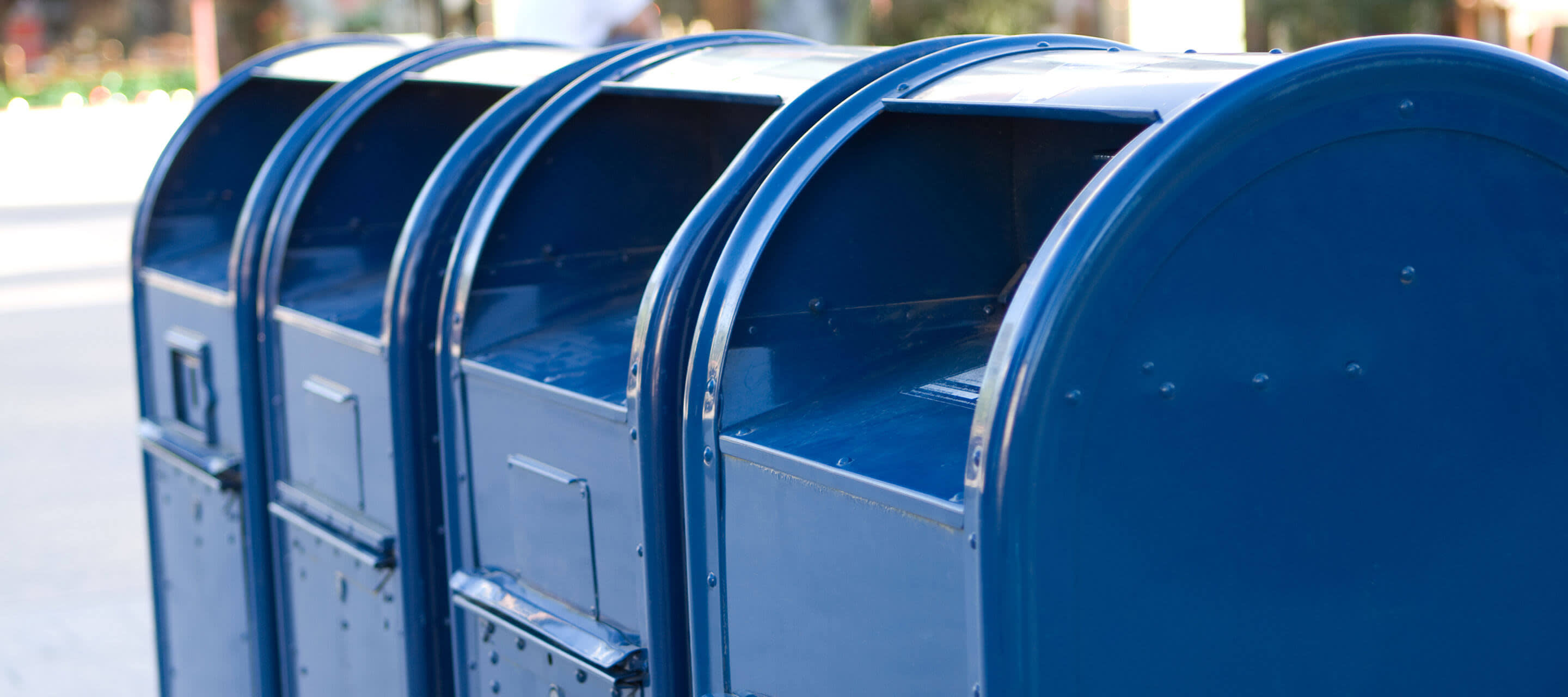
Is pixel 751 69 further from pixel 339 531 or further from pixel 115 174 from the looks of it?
pixel 115 174

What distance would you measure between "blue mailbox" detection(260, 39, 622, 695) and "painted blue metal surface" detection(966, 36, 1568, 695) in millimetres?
1295

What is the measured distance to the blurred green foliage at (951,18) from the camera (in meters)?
17.8

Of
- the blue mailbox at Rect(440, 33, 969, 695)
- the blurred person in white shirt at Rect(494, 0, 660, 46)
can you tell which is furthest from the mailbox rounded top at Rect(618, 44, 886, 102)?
the blurred person in white shirt at Rect(494, 0, 660, 46)

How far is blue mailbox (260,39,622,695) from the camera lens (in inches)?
98.7

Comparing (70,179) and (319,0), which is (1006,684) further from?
(319,0)

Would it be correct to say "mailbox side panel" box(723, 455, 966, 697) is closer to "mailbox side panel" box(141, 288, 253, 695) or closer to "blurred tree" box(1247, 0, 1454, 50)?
"mailbox side panel" box(141, 288, 253, 695)

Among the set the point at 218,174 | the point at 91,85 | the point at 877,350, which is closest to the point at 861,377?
the point at 877,350

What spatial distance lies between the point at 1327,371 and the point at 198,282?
2374 millimetres

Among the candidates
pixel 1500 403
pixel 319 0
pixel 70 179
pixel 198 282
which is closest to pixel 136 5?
pixel 319 0

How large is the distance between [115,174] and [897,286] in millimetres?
15606

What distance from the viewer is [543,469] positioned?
2176 mm

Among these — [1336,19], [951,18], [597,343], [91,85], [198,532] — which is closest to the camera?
[597,343]

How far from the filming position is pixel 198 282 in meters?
3.23

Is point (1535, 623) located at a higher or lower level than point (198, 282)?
lower
